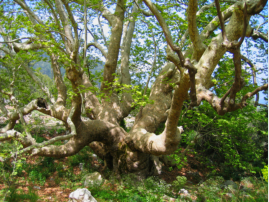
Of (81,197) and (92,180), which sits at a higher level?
(81,197)

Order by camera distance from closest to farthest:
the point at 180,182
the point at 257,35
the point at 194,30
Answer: the point at 194,30 → the point at 257,35 → the point at 180,182

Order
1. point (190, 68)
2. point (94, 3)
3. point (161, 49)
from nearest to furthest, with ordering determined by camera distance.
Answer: point (190, 68) < point (94, 3) < point (161, 49)

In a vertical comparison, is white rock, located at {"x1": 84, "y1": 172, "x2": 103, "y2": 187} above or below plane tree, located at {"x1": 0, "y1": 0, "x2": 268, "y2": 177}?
below

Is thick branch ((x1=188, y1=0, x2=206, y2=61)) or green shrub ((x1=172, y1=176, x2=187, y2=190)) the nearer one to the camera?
thick branch ((x1=188, y1=0, x2=206, y2=61))

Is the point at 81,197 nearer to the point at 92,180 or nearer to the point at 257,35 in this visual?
the point at 92,180

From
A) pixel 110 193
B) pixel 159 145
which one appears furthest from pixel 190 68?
pixel 110 193

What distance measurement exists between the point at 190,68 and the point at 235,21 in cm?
152

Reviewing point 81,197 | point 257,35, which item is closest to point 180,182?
point 81,197

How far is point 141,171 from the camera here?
221 inches

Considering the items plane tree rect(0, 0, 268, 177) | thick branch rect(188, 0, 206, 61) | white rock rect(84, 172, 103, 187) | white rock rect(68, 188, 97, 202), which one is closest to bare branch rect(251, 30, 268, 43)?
plane tree rect(0, 0, 268, 177)

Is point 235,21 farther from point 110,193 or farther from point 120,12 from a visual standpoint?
point 110,193

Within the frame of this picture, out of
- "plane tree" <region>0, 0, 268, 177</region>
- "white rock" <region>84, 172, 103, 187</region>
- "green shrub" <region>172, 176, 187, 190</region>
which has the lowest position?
"white rock" <region>84, 172, 103, 187</region>

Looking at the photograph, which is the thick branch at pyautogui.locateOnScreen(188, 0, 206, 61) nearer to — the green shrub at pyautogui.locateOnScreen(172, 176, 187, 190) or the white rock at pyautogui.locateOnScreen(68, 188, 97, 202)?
the green shrub at pyautogui.locateOnScreen(172, 176, 187, 190)

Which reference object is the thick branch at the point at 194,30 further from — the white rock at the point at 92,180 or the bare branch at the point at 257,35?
the white rock at the point at 92,180
